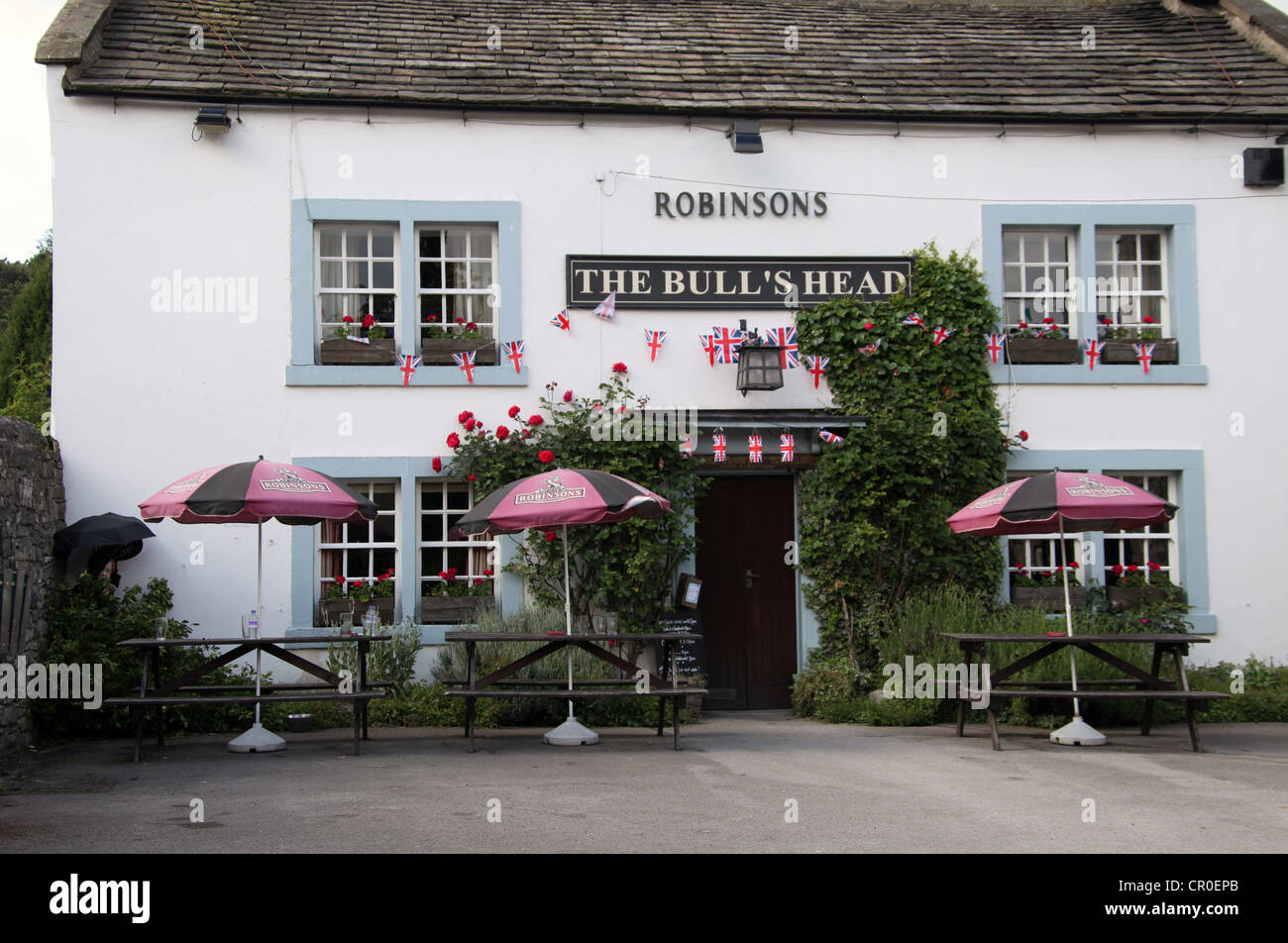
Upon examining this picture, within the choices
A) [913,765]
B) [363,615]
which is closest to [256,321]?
[363,615]

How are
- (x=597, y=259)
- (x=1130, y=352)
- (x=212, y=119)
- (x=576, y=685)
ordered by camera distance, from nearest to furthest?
(x=576, y=685) → (x=212, y=119) → (x=597, y=259) → (x=1130, y=352)

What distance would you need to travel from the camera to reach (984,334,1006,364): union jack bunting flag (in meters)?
12.8

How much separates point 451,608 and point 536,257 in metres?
3.55

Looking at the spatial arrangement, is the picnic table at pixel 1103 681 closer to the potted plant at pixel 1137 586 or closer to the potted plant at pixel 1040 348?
the potted plant at pixel 1137 586

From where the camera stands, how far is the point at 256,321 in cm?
1220

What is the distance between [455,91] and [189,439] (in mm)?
4273

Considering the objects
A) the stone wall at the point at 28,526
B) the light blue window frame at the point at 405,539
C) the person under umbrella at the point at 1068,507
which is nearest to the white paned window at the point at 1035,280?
the person under umbrella at the point at 1068,507

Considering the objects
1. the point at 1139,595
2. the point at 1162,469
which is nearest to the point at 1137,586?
the point at 1139,595

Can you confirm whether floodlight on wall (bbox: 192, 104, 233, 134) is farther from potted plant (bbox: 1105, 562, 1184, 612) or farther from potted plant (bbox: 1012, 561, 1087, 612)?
potted plant (bbox: 1105, 562, 1184, 612)

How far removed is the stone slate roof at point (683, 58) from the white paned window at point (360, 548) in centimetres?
410

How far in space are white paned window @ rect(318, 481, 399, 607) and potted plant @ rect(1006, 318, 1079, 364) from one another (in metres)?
6.40

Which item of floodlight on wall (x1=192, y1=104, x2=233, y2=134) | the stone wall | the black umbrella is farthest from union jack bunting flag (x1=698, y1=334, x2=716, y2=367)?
the stone wall

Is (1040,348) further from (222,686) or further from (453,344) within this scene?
(222,686)

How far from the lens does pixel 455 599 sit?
12219 mm
